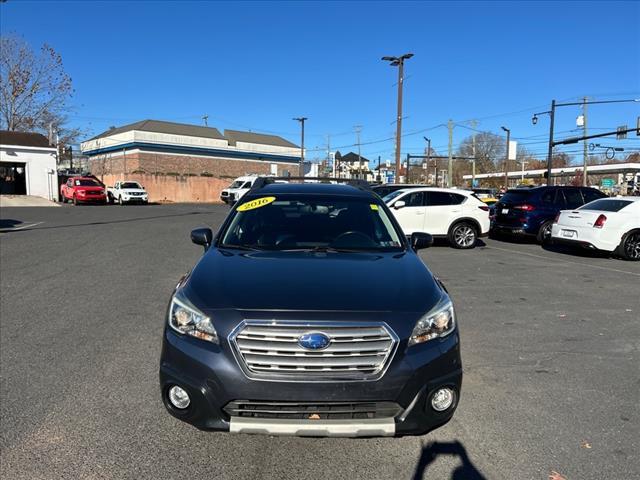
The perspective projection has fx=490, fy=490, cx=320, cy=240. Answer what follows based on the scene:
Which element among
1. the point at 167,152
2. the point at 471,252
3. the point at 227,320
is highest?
the point at 167,152

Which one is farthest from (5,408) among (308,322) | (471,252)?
(471,252)

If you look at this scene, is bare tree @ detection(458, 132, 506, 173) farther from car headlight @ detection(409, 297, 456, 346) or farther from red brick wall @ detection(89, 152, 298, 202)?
car headlight @ detection(409, 297, 456, 346)

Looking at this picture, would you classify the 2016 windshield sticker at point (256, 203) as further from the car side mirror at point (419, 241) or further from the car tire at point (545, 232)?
the car tire at point (545, 232)

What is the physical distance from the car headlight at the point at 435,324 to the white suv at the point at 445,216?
1068cm

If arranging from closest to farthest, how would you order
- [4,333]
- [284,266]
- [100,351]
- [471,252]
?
[284,266], [100,351], [4,333], [471,252]

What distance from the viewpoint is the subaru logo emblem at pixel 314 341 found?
104 inches

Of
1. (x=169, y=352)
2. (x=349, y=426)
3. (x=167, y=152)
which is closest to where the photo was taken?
(x=349, y=426)

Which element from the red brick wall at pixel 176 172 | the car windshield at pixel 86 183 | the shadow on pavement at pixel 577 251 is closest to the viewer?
the shadow on pavement at pixel 577 251

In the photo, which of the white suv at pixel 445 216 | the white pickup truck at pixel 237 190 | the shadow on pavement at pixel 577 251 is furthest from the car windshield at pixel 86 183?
the shadow on pavement at pixel 577 251

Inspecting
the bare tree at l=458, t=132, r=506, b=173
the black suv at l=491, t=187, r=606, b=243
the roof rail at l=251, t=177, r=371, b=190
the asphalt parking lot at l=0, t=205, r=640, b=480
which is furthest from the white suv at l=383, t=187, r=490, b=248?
the bare tree at l=458, t=132, r=506, b=173

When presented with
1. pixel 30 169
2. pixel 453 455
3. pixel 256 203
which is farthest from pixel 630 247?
pixel 30 169

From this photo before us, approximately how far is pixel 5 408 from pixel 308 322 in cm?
253

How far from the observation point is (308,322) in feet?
8.73

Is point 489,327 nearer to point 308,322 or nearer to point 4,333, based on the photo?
point 308,322
